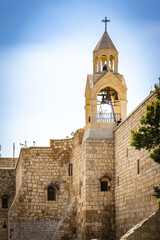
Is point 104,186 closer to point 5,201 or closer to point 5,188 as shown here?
point 5,201

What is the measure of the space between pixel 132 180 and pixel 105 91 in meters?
6.86

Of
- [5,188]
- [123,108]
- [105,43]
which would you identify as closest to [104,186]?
[123,108]

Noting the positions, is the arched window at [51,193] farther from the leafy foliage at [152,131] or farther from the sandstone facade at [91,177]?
the leafy foliage at [152,131]

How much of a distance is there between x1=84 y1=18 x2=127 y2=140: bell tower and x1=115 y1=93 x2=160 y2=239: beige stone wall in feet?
3.63

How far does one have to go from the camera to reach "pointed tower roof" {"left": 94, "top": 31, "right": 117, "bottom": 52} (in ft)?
86.0

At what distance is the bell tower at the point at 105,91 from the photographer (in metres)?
25.2

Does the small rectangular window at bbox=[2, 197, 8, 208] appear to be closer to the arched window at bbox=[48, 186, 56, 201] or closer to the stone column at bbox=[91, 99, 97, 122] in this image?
the arched window at bbox=[48, 186, 56, 201]

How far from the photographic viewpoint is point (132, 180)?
21422mm

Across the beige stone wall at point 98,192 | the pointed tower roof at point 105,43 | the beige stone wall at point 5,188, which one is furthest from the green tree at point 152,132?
the beige stone wall at point 5,188

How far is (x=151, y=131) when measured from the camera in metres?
15.8

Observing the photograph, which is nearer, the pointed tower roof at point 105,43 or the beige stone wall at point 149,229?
the beige stone wall at point 149,229

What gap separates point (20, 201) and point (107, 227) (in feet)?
19.5

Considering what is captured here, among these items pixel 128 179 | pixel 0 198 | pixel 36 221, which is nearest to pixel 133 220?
pixel 128 179

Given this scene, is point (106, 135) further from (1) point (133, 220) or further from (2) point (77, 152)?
(1) point (133, 220)
